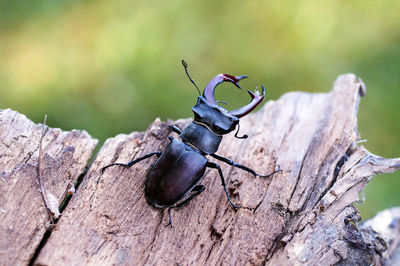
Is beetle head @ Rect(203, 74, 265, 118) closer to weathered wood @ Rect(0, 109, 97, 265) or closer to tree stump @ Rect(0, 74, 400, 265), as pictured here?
tree stump @ Rect(0, 74, 400, 265)

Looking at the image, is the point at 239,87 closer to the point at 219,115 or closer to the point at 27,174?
the point at 219,115

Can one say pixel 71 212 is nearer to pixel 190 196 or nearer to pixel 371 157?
pixel 190 196

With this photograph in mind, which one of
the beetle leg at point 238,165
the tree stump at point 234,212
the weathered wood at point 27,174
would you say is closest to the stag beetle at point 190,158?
the beetle leg at point 238,165

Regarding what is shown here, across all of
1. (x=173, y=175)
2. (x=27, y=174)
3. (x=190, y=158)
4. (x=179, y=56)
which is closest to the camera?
(x=27, y=174)

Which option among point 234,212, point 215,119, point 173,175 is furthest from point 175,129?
point 234,212

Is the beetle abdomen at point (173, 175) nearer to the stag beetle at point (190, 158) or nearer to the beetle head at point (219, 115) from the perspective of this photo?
the stag beetle at point (190, 158)
